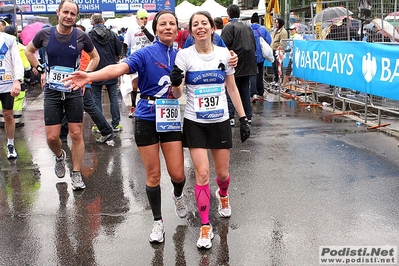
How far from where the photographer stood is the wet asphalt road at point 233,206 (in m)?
4.13

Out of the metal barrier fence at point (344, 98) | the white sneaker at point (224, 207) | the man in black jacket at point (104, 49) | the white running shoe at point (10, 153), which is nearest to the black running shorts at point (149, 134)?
the white sneaker at point (224, 207)

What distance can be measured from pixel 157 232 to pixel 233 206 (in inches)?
42.9

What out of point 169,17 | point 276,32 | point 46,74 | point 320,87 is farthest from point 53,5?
point 169,17

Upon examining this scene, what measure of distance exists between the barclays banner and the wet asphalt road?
2.80 ft

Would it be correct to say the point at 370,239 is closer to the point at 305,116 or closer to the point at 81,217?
the point at 81,217

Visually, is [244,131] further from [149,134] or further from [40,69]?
[40,69]

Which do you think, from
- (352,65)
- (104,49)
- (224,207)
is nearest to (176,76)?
(224,207)

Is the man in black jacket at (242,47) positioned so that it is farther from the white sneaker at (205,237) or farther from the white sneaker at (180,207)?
the white sneaker at (205,237)

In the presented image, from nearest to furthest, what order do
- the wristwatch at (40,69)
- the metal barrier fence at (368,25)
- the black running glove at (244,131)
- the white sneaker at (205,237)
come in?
the white sneaker at (205,237) < the black running glove at (244,131) < the wristwatch at (40,69) < the metal barrier fence at (368,25)

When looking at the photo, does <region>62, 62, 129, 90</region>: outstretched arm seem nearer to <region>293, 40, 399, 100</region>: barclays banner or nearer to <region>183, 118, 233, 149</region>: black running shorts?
<region>183, 118, 233, 149</region>: black running shorts

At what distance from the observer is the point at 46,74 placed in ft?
18.9

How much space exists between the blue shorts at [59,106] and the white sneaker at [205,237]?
7.53 feet

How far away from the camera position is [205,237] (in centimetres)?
418

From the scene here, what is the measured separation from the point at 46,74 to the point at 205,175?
2.58 m
